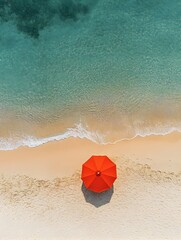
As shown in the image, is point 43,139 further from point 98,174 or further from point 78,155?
point 98,174

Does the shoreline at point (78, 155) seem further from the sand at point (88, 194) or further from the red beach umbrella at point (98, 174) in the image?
the red beach umbrella at point (98, 174)

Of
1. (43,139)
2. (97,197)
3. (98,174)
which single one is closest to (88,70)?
(43,139)

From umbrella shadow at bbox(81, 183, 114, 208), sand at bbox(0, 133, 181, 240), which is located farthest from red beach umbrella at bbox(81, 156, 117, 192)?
sand at bbox(0, 133, 181, 240)

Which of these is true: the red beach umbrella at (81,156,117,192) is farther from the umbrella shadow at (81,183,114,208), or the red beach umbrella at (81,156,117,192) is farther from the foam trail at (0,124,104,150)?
the foam trail at (0,124,104,150)

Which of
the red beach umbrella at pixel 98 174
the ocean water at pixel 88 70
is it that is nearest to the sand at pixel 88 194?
the ocean water at pixel 88 70

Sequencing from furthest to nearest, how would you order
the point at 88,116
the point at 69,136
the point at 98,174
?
the point at 88,116, the point at 69,136, the point at 98,174

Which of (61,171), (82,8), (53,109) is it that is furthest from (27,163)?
(82,8)
